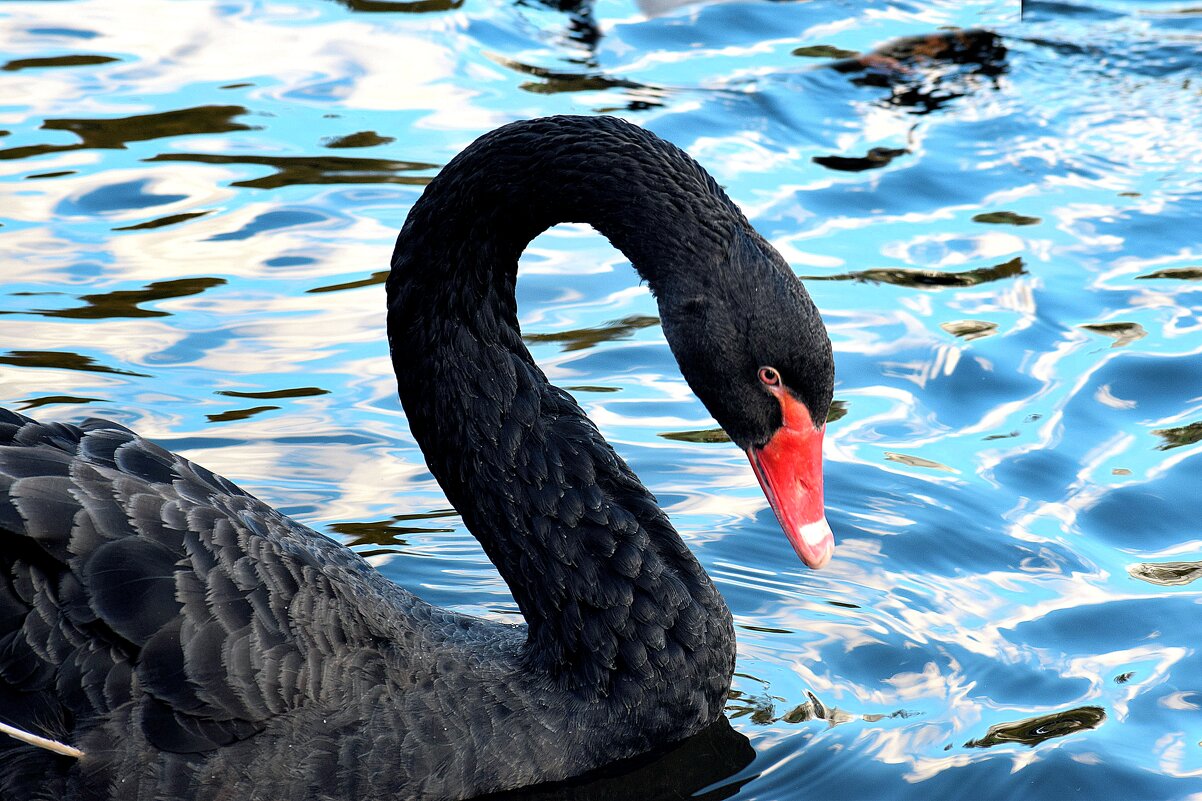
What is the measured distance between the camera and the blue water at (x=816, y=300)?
5.04 meters

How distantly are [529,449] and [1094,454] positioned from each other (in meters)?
2.52

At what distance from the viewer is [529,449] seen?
4793 millimetres

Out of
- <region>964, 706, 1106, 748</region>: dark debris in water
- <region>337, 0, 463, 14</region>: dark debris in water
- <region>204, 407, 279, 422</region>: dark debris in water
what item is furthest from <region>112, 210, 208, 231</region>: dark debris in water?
<region>964, 706, 1106, 748</region>: dark debris in water

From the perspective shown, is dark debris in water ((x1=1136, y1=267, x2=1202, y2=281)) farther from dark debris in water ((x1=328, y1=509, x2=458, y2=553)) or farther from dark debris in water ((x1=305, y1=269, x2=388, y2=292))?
dark debris in water ((x1=328, y1=509, x2=458, y2=553))

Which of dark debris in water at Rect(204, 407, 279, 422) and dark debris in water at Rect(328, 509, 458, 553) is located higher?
dark debris in water at Rect(204, 407, 279, 422)

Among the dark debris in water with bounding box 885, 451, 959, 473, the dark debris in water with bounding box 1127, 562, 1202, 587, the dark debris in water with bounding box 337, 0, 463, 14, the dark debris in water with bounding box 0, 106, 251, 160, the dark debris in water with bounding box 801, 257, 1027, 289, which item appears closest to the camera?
the dark debris in water with bounding box 1127, 562, 1202, 587

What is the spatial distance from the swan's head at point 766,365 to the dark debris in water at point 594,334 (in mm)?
2725

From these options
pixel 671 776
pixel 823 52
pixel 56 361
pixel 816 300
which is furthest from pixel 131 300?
pixel 823 52

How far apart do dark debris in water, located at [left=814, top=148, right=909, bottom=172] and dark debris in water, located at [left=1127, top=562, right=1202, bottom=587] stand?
3747mm

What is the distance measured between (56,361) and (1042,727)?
4.04 metres

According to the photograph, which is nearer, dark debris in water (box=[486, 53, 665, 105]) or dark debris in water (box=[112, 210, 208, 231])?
dark debris in water (box=[112, 210, 208, 231])

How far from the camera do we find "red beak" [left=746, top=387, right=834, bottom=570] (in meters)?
4.39

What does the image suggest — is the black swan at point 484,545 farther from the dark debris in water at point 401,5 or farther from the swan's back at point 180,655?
the dark debris in water at point 401,5

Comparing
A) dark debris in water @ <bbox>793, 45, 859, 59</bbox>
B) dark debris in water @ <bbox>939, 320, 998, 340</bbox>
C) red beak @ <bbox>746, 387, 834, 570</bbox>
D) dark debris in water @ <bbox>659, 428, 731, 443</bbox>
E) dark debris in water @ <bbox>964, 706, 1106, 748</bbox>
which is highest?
dark debris in water @ <bbox>793, 45, 859, 59</bbox>
